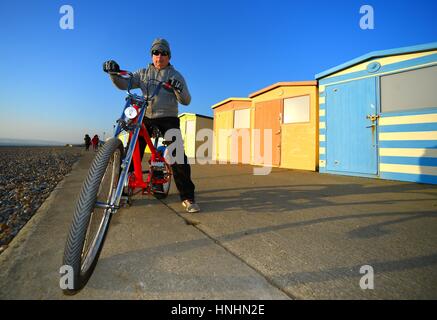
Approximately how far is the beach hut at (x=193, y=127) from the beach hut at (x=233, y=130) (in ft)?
8.66

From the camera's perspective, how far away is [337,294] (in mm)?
1152

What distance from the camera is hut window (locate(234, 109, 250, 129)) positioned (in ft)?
33.8

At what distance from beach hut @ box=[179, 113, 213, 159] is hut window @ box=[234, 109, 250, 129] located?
4322mm

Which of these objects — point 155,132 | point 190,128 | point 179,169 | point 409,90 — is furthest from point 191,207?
point 190,128

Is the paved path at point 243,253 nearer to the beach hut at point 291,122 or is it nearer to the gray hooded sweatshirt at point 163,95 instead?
the gray hooded sweatshirt at point 163,95

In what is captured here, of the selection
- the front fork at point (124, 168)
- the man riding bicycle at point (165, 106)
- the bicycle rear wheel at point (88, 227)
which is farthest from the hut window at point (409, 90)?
the bicycle rear wheel at point (88, 227)

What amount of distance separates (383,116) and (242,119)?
5.95 metres

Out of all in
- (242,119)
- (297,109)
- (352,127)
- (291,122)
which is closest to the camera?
(352,127)

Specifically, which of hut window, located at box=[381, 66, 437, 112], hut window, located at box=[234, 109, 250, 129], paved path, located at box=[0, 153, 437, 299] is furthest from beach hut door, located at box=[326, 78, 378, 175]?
hut window, located at box=[234, 109, 250, 129]

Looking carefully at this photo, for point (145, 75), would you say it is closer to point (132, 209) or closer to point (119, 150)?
point (119, 150)

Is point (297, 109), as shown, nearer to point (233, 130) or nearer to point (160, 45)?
point (233, 130)

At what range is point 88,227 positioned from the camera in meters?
1.30
